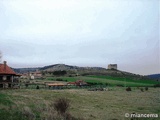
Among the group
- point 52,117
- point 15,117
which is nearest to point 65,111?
point 52,117

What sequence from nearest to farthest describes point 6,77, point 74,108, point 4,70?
point 74,108, point 6,77, point 4,70

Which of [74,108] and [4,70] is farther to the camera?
[4,70]

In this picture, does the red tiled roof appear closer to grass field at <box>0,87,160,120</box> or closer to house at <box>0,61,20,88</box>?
house at <box>0,61,20,88</box>

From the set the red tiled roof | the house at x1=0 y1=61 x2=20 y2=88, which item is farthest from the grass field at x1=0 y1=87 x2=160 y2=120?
the red tiled roof

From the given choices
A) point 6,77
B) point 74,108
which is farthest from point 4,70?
point 74,108

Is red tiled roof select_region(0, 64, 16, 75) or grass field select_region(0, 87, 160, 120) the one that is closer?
grass field select_region(0, 87, 160, 120)

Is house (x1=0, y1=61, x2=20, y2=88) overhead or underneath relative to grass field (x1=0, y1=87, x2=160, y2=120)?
overhead

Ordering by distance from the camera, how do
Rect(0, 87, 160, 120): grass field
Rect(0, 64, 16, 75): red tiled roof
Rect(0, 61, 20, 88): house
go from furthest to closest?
Rect(0, 64, 16, 75): red tiled roof, Rect(0, 61, 20, 88): house, Rect(0, 87, 160, 120): grass field

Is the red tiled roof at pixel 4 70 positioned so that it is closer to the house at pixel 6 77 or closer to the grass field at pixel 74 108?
the house at pixel 6 77

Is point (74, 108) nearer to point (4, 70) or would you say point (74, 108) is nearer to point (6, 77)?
point (6, 77)

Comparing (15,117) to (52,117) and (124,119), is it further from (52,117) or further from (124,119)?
(124,119)

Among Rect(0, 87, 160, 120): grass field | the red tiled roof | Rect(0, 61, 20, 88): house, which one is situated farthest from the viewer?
the red tiled roof

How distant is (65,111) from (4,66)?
128ft

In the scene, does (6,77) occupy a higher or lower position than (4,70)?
lower
